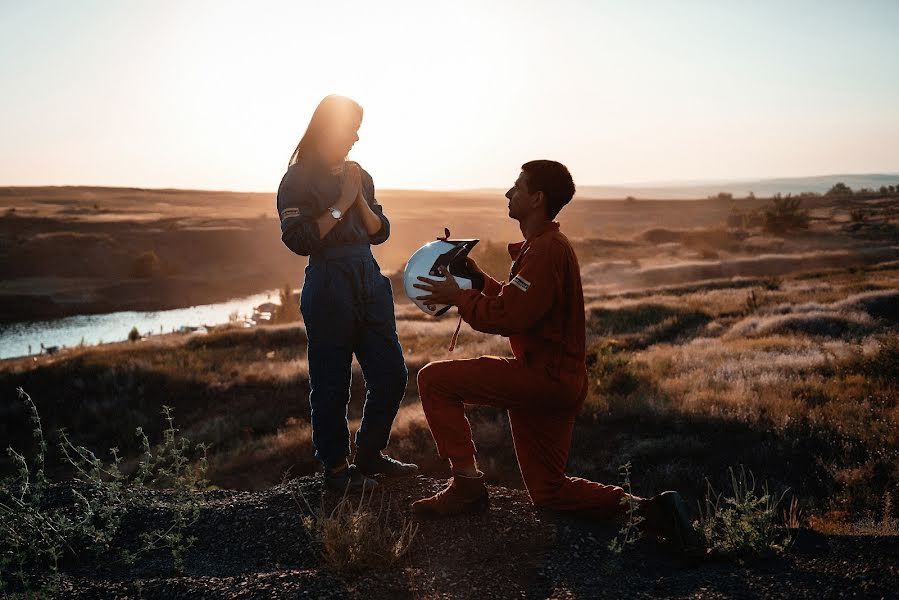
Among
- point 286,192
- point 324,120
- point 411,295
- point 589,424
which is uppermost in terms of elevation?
point 324,120

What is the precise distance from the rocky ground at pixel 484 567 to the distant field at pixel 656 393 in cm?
181

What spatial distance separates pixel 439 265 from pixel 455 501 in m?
1.67

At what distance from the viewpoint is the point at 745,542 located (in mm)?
4352

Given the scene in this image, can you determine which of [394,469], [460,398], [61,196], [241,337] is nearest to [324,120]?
[460,398]

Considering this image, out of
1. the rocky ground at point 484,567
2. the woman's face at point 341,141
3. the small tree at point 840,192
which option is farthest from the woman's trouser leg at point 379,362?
the small tree at point 840,192

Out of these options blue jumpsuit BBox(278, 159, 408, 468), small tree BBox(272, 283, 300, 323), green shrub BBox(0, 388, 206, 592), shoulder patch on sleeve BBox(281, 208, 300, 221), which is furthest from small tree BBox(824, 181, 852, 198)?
green shrub BBox(0, 388, 206, 592)

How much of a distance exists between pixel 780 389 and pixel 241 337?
15995mm

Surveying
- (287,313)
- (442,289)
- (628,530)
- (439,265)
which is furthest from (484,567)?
(287,313)

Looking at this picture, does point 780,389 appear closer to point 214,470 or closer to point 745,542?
point 745,542

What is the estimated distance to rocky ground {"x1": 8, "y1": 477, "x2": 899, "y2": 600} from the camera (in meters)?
3.90

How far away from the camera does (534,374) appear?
15.0 feet

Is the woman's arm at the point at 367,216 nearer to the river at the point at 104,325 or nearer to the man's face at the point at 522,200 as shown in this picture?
the man's face at the point at 522,200

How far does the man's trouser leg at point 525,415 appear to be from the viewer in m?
4.57

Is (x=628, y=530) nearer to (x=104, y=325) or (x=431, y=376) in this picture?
(x=431, y=376)
